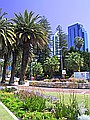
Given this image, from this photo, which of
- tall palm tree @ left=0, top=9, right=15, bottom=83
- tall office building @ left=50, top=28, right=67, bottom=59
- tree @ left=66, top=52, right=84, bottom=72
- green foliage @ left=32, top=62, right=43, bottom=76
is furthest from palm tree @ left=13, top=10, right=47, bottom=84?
tall office building @ left=50, top=28, right=67, bottom=59

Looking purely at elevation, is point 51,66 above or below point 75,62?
below

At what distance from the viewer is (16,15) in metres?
37.8

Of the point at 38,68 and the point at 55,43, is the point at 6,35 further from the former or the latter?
the point at 55,43

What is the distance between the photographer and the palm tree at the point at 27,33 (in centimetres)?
3653

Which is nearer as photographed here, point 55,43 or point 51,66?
Answer: point 51,66

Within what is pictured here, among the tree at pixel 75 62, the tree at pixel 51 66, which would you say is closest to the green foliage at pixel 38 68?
the tree at pixel 51 66

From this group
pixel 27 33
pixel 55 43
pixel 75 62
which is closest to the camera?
pixel 27 33

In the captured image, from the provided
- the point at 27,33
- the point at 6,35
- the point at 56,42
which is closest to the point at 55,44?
the point at 56,42

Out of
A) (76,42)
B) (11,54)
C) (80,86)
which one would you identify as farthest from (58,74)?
(80,86)

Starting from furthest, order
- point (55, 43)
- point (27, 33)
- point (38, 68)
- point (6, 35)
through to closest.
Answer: point (55, 43) → point (38, 68) → point (27, 33) → point (6, 35)

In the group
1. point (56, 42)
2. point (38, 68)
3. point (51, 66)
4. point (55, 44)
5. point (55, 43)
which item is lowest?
point (38, 68)

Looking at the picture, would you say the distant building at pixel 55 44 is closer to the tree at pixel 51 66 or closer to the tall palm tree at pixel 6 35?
the tree at pixel 51 66

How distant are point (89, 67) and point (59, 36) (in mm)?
16783

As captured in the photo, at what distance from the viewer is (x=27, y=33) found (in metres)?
36.7
